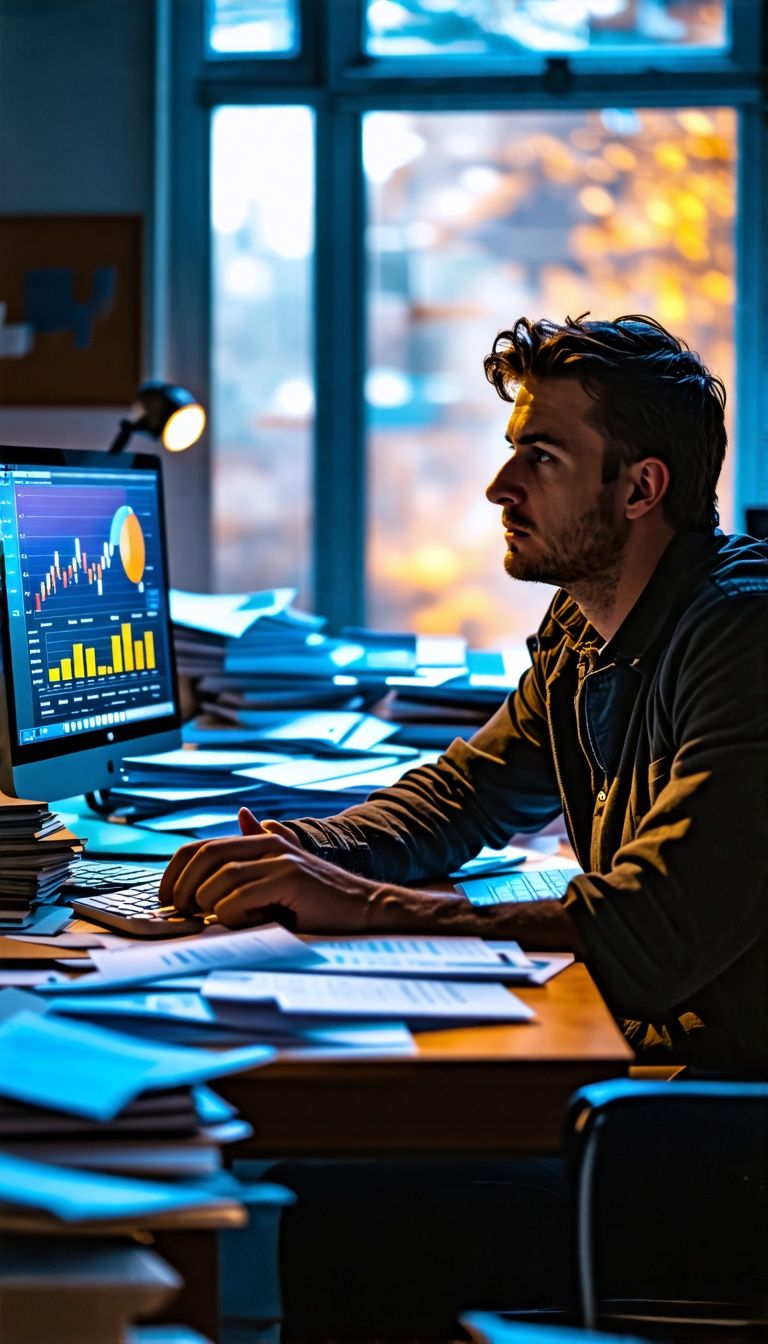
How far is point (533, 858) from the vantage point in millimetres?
1936

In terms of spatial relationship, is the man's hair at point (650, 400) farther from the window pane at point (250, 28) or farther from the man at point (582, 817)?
the window pane at point (250, 28)

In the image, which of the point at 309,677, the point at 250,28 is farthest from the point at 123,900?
the point at 250,28

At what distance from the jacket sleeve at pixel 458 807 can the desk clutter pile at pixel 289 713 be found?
0.15 meters

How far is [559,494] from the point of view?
66.7 inches

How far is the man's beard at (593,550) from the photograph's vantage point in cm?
166

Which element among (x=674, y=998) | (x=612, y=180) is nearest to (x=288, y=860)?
(x=674, y=998)

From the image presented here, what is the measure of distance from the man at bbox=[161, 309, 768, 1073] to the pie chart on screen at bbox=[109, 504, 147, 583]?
0.50 meters

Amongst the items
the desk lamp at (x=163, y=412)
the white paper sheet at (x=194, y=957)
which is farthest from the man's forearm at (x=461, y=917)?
the desk lamp at (x=163, y=412)

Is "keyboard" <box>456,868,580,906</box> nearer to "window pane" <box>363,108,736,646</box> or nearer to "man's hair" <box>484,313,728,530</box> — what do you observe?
"man's hair" <box>484,313,728,530</box>

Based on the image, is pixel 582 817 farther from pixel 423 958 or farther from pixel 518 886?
pixel 423 958

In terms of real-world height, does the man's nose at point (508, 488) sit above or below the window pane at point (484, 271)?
below

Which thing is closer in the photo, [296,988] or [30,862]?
[296,988]

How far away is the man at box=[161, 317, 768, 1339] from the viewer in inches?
52.1

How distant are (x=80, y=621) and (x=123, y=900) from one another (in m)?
0.46
